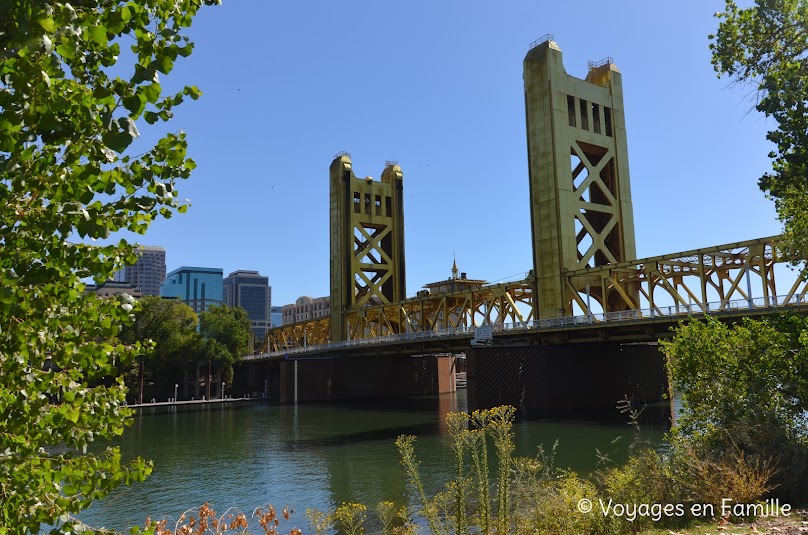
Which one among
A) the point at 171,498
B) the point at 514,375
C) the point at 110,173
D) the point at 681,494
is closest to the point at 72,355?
the point at 110,173

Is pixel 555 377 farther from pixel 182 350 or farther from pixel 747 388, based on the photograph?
pixel 182 350

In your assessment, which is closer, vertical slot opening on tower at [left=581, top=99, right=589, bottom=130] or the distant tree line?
vertical slot opening on tower at [left=581, top=99, right=589, bottom=130]

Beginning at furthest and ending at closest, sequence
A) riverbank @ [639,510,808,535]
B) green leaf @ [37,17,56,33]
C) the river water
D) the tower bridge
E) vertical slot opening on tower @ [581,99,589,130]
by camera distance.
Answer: vertical slot opening on tower @ [581,99,589,130], the tower bridge, the river water, riverbank @ [639,510,808,535], green leaf @ [37,17,56,33]

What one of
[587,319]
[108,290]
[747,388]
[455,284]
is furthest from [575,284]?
[108,290]

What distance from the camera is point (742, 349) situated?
15766 mm

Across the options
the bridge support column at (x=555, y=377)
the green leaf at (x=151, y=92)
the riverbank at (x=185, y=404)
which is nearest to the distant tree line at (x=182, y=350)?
the riverbank at (x=185, y=404)

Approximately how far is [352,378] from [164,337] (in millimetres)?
25369

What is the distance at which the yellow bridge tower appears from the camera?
3290 inches

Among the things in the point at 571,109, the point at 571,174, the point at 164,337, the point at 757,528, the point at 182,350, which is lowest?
the point at 757,528

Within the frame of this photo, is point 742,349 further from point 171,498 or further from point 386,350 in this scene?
point 386,350

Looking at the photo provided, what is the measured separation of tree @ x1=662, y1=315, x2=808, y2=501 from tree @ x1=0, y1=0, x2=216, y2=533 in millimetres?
12482

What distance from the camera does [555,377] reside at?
1973 inches

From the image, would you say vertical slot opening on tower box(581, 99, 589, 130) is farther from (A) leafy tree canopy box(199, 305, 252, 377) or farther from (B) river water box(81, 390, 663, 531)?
(A) leafy tree canopy box(199, 305, 252, 377)

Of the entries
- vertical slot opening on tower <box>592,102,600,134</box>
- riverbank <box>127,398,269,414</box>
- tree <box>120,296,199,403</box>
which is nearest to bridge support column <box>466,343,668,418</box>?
vertical slot opening on tower <box>592,102,600,134</box>
